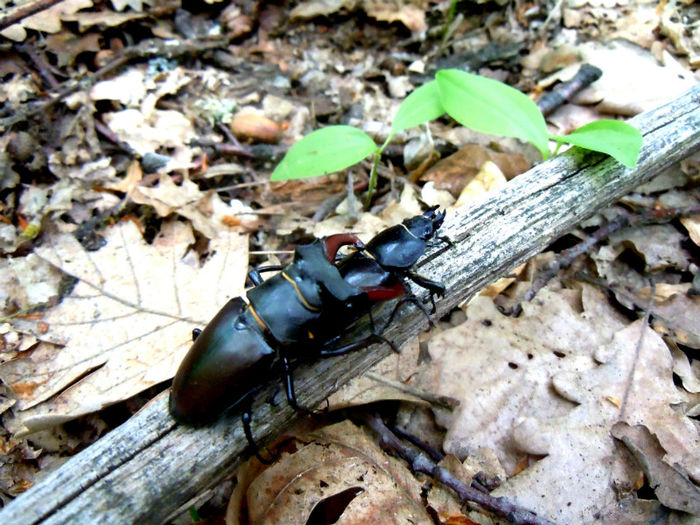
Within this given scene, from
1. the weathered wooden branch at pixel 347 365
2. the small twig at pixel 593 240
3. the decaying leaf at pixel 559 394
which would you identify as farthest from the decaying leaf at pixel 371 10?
the decaying leaf at pixel 559 394

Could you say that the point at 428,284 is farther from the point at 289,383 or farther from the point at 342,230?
the point at 342,230

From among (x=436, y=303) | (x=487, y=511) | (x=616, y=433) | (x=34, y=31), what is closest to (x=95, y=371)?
(x=436, y=303)

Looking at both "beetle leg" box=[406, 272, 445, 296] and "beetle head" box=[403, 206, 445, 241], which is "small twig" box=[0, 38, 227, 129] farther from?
"beetle leg" box=[406, 272, 445, 296]

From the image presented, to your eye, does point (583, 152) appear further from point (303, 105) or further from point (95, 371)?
point (95, 371)

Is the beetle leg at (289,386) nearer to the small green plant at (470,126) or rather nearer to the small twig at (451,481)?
the small twig at (451,481)

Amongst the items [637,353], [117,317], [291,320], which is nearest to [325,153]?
[291,320]
